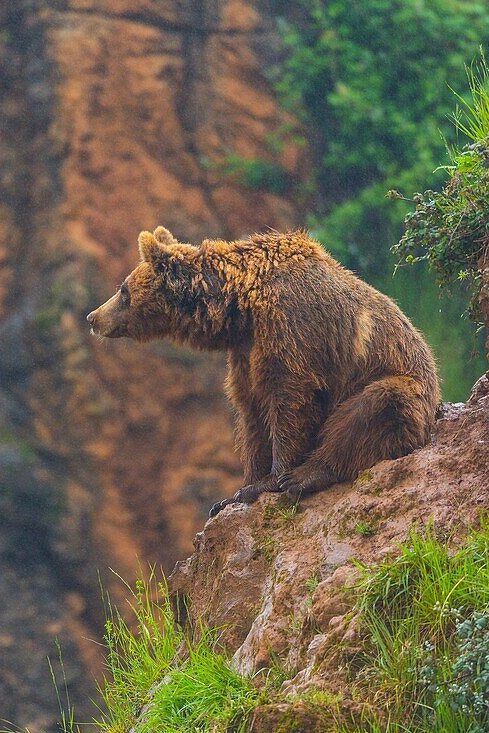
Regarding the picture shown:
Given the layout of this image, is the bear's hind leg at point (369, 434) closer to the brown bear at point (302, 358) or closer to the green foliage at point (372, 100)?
the brown bear at point (302, 358)

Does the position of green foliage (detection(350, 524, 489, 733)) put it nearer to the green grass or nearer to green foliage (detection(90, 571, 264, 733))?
the green grass

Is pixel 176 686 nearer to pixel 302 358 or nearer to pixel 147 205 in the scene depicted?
pixel 302 358

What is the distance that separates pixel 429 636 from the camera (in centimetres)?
392

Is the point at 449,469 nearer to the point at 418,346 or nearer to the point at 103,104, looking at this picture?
the point at 418,346

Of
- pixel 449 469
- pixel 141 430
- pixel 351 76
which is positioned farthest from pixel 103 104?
pixel 449 469

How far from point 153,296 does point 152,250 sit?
226 mm

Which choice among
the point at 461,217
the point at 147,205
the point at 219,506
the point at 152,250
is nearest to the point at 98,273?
the point at 147,205

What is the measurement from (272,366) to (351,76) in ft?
23.2

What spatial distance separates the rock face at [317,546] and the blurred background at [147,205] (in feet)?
17.5

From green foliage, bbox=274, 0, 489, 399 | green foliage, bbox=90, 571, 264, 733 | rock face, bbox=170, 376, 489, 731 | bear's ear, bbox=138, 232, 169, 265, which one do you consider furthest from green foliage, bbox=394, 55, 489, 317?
green foliage, bbox=274, 0, 489, 399

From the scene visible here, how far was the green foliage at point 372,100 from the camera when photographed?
1135 cm

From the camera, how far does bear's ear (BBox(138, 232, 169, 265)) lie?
588 centimetres

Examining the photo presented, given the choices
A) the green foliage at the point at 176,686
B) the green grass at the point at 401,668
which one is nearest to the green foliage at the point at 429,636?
the green grass at the point at 401,668

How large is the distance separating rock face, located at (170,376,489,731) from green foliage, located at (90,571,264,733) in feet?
0.38
